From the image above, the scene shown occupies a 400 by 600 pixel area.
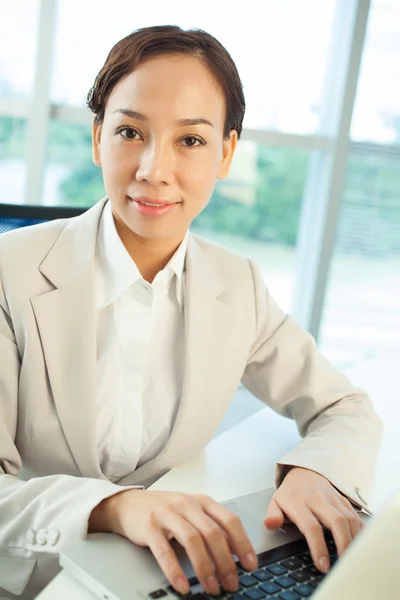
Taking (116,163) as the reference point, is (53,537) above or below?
below

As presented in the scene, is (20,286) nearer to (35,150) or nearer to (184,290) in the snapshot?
(184,290)

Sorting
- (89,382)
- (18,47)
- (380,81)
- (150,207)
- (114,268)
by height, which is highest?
(380,81)

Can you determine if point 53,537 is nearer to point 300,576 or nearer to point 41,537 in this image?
point 41,537

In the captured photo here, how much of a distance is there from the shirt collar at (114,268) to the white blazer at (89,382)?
0.07 feet

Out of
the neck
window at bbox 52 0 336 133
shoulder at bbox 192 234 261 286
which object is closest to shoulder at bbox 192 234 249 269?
shoulder at bbox 192 234 261 286

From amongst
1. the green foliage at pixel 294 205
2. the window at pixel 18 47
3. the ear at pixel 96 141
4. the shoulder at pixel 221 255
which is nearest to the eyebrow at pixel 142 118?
the ear at pixel 96 141

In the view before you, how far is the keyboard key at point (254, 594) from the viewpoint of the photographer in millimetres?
691

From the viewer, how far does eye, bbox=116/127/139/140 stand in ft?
3.74

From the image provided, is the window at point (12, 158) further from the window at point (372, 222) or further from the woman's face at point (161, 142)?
the woman's face at point (161, 142)

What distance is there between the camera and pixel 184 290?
1.28m

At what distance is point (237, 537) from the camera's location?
29.7 inches

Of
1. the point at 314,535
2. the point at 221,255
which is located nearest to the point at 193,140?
the point at 221,255

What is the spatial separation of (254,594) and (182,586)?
75 mm

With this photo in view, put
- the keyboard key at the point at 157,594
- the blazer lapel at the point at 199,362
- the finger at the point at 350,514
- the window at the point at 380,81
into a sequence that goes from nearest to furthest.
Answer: the keyboard key at the point at 157,594 → the finger at the point at 350,514 → the blazer lapel at the point at 199,362 → the window at the point at 380,81
